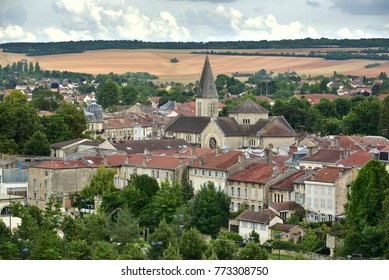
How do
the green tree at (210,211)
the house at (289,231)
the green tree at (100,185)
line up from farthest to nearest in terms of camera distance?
the green tree at (100,185), the green tree at (210,211), the house at (289,231)

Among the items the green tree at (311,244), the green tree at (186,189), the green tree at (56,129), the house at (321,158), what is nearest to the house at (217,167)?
the green tree at (186,189)

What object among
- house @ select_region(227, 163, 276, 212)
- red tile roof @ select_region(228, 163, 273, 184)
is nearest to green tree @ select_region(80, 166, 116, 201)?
house @ select_region(227, 163, 276, 212)

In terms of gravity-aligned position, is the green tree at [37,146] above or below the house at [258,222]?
above

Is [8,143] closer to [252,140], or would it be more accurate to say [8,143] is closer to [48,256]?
[252,140]

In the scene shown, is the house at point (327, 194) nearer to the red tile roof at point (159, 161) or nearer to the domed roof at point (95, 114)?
the red tile roof at point (159, 161)

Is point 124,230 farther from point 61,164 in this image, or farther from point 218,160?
point 61,164
